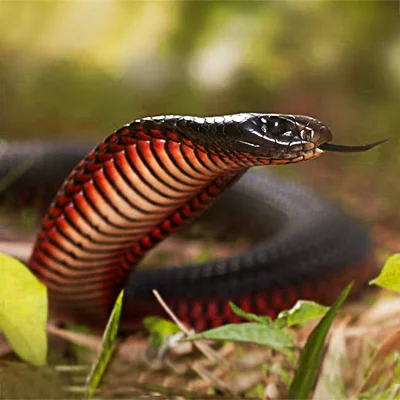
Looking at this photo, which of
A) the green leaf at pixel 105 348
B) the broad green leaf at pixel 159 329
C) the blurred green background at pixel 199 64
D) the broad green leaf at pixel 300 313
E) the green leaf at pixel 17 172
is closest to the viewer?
the green leaf at pixel 105 348

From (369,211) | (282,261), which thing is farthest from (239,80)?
(282,261)

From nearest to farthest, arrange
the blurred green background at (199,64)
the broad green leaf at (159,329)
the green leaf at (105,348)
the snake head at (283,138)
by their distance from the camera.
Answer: the snake head at (283,138), the green leaf at (105,348), the broad green leaf at (159,329), the blurred green background at (199,64)

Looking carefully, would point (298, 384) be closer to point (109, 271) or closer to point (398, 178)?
point (109, 271)

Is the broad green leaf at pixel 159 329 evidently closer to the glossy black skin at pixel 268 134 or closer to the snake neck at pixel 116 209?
the snake neck at pixel 116 209

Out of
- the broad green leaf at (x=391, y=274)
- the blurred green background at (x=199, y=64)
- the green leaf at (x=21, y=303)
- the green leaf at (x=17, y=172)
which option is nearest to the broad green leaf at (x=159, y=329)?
the green leaf at (x=21, y=303)

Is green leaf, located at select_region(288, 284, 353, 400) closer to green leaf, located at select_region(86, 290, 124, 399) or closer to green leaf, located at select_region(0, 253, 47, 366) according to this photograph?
green leaf, located at select_region(86, 290, 124, 399)

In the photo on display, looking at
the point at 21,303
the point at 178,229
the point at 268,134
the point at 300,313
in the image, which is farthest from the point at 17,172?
the point at 268,134

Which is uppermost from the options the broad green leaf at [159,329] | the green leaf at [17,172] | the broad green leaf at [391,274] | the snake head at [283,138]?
the snake head at [283,138]

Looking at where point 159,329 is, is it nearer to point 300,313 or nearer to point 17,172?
point 300,313
